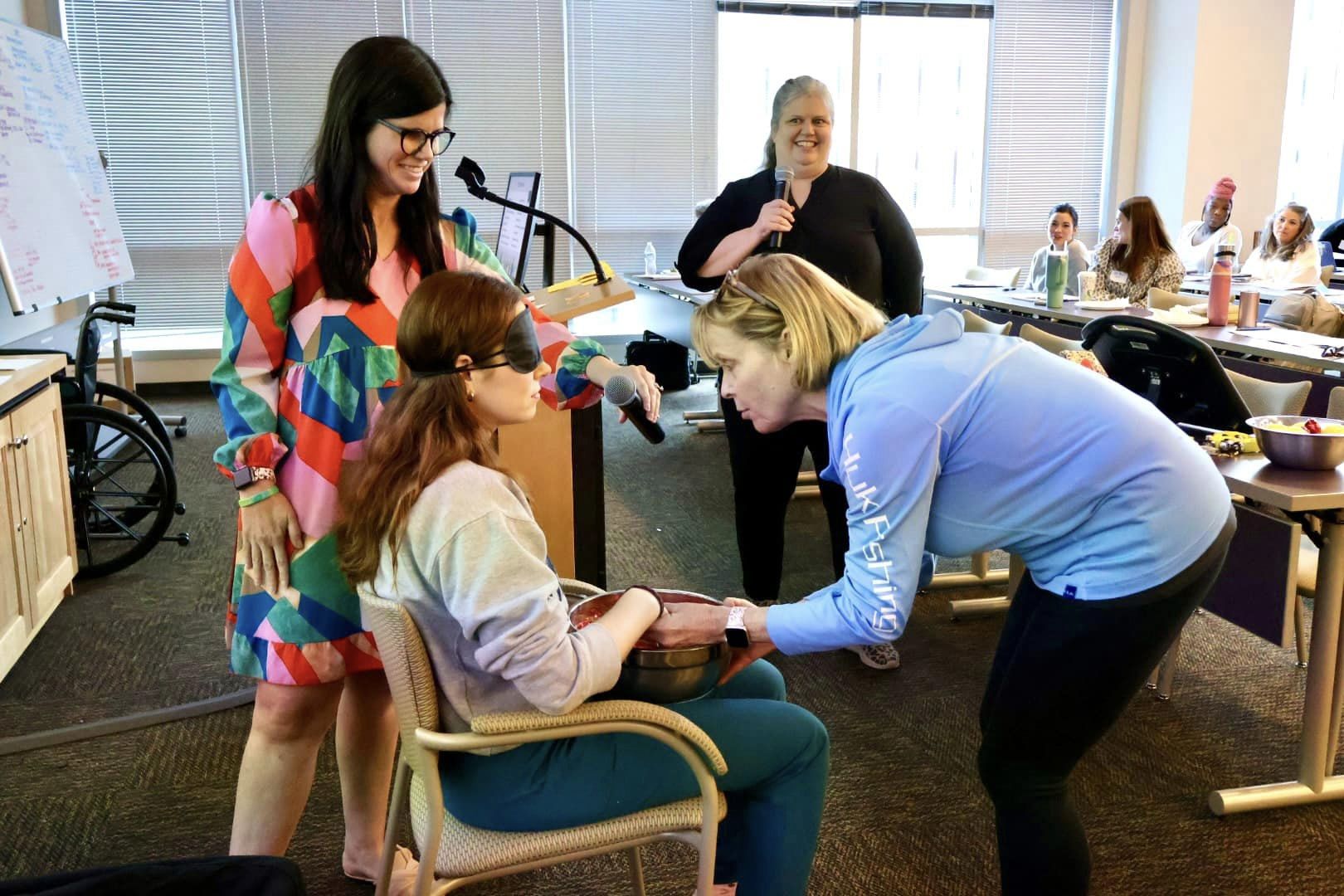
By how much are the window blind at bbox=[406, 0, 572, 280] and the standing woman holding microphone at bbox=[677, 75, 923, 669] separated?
424 cm

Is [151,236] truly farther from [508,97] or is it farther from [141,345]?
[508,97]

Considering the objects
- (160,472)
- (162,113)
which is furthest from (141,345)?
(160,472)

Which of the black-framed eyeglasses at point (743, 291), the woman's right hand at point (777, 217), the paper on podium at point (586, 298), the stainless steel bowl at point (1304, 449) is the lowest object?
the stainless steel bowl at point (1304, 449)

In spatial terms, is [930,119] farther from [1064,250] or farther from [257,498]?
[257,498]

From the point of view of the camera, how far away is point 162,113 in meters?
6.75

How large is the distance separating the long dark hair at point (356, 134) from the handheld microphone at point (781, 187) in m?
1.28

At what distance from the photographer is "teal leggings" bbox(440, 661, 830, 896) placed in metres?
1.41

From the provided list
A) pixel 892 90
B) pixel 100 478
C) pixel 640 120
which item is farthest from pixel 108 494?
pixel 892 90

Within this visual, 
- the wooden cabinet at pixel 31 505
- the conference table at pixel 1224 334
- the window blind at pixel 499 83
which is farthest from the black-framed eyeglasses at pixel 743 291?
the window blind at pixel 499 83

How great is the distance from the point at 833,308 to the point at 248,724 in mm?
1891

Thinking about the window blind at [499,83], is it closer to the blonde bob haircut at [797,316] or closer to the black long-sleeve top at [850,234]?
the black long-sleeve top at [850,234]

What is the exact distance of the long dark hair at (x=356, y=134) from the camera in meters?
1.54

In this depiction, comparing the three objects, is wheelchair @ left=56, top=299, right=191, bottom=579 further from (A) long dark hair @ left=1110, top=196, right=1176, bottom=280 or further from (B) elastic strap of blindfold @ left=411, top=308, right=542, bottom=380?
(A) long dark hair @ left=1110, top=196, right=1176, bottom=280

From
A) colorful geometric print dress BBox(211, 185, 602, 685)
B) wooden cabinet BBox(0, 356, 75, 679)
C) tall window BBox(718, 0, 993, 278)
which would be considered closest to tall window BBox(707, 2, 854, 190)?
tall window BBox(718, 0, 993, 278)
